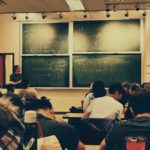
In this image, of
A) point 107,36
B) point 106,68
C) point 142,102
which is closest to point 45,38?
point 107,36

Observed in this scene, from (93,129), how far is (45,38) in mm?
5959

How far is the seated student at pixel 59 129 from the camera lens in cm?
279

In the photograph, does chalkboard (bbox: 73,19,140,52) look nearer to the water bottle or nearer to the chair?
the chair

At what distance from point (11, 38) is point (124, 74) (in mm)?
3256

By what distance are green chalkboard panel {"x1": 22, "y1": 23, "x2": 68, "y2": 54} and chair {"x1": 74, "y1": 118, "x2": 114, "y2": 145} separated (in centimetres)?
559

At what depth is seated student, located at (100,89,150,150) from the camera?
2426 millimetres

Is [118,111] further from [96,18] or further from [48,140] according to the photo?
[96,18]

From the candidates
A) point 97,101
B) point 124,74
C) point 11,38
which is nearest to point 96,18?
point 124,74

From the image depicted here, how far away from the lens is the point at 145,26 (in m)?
9.22

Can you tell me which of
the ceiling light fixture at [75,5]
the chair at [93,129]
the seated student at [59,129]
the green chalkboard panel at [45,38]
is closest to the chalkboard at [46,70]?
the green chalkboard panel at [45,38]

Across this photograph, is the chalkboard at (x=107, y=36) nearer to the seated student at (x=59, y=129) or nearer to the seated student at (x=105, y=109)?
the seated student at (x=105, y=109)

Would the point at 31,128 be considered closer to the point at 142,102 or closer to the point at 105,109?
the point at 142,102

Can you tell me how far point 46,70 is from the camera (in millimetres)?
9789

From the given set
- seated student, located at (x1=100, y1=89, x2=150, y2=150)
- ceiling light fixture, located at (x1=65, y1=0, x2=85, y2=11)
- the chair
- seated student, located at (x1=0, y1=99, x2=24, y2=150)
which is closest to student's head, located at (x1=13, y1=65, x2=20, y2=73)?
ceiling light fixture, located at (x1=65, y1=0, x2=85, y2=11)
